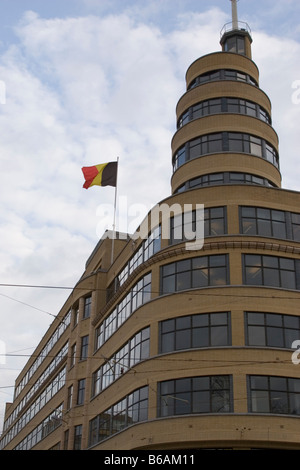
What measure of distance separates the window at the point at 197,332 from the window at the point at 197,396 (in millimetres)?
1935

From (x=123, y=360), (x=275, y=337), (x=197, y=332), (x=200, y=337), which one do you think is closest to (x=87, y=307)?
(x=123, y=360)

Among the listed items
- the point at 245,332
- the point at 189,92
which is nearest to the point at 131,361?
the point at 245,332

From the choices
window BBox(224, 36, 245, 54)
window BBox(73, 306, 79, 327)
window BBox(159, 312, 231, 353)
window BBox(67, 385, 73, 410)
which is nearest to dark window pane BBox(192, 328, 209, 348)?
window BBox(159, 312, 231, 353)

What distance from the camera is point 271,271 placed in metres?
36.2

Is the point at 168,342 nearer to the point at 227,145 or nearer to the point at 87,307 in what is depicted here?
the point at 227,145

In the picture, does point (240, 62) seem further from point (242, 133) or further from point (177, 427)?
point (177, 427)

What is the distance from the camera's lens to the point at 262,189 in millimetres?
38625

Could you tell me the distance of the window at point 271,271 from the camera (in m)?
35.9

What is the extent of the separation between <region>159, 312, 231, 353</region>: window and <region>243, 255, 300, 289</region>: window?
9.22ft

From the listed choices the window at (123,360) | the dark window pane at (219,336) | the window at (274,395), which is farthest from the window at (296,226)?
the window at (123,360)

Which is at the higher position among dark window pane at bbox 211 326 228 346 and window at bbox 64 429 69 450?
dark window pane at bbox 211 326 228 346

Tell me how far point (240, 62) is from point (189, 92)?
14.6 ft

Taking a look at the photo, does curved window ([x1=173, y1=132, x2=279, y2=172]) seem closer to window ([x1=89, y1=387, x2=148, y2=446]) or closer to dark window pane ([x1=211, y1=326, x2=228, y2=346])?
dark window pane ([x1=211, y1=326, x2=228, y2=346])

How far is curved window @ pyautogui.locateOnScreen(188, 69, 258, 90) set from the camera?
46.6 metres
